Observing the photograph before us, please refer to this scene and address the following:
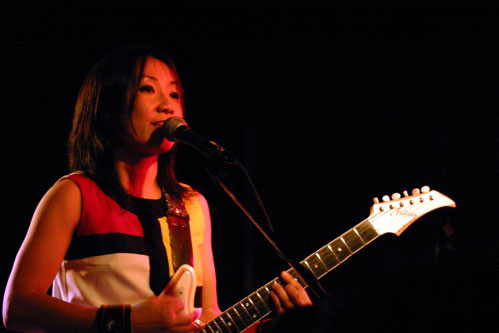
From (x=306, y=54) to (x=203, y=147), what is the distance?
198cm

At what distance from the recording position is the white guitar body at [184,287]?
1.84 m

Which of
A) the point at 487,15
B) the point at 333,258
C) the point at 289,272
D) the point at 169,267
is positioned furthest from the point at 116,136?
the point at 487,15

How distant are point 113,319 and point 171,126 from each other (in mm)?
810

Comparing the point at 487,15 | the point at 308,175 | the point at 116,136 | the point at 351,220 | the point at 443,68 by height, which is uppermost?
the point at 487,15

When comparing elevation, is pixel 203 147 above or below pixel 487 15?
below

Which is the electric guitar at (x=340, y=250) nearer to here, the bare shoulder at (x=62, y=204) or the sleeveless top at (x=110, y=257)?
the sleeveless top at (x=110, y=257)

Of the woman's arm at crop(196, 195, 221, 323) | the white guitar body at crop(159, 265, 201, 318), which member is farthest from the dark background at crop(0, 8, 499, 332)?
the white guitar body at crop(159, 265, 201, 318)

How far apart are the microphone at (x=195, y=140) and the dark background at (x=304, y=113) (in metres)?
0.89

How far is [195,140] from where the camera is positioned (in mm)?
1592

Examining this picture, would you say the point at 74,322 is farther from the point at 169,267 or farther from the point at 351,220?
the point at 351,220

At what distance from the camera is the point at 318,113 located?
3277 mm

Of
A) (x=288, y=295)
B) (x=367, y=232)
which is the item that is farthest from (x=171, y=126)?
(x=367, y=232)

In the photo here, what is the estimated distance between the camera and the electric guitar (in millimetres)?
1937

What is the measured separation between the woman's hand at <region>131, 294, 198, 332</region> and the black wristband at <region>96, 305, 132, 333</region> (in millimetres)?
35
